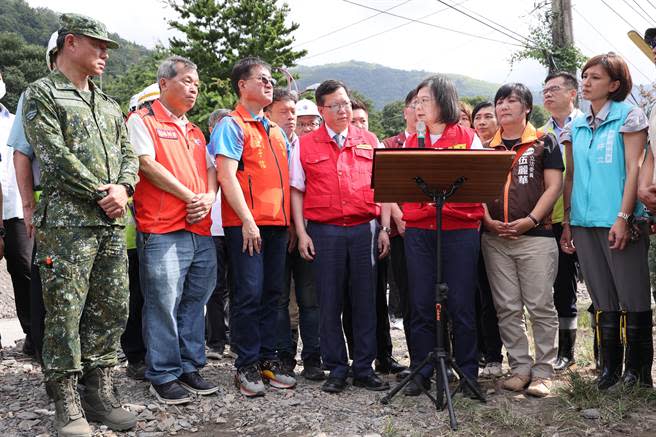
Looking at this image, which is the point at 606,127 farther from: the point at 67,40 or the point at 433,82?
the point at 67,40

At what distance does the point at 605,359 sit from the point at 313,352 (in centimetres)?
220

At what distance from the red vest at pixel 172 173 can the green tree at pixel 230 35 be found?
1023 inches

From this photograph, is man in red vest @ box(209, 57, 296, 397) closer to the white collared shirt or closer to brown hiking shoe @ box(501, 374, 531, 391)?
brown hiking shoe @ box(501, 374, 531, 391)

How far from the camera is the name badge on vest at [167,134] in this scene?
412 centimetres

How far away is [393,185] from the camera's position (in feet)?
12.5

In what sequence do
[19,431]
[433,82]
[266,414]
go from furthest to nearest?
[433,82] → [266,414] → [19,431]

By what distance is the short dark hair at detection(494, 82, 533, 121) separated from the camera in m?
4.61

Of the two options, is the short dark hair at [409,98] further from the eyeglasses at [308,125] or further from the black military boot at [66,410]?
the black military boot at [66,410]

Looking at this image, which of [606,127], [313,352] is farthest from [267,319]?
[606,127]

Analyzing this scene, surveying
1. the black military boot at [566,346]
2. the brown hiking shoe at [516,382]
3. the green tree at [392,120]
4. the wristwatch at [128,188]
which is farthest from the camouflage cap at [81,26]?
the green tree at [392,120]

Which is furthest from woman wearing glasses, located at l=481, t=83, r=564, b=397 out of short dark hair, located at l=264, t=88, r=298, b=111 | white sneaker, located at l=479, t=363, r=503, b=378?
short dark hair, located at l=264, t=88, r=298, b=111

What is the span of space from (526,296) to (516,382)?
0.65m

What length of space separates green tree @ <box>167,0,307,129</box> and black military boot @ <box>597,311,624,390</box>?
2699 cm

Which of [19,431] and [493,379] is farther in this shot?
[493,379]
